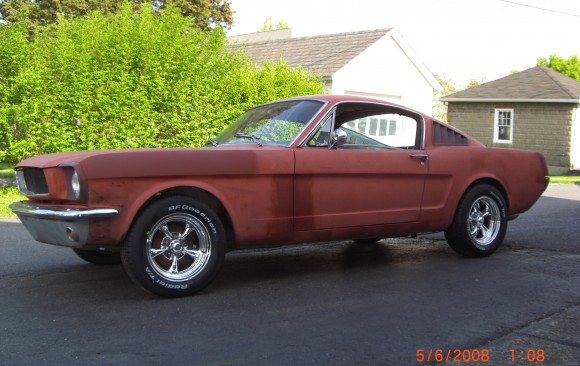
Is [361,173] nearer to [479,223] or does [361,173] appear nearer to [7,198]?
[479,223]

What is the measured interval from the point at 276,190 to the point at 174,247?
95 centimetres

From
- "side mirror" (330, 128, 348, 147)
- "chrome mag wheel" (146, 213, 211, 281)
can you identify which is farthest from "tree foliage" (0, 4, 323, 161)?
"chrome mag wheel" (146, 213, 211, 281)

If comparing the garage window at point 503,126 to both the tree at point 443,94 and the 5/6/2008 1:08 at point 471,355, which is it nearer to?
the tree at point 443,94

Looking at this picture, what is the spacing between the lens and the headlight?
4.27m

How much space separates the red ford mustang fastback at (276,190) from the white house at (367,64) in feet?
47.7

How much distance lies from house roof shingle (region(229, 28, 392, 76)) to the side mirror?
1538 cm

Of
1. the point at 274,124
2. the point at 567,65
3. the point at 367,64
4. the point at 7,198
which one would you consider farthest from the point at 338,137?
the point at 567,65

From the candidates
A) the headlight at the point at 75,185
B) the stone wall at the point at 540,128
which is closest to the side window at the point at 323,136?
the headlight at the point at 75,185

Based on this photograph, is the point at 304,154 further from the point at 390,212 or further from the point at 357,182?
the point at 390,212

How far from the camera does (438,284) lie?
518 centimetres

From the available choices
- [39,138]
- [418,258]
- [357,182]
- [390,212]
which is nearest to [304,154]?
[357,182]

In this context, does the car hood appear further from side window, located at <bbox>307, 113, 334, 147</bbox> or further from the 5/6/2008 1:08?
the 5/6/2008 1:08

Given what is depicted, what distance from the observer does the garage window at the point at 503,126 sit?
27.0 metres

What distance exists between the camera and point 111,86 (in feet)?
39.0
